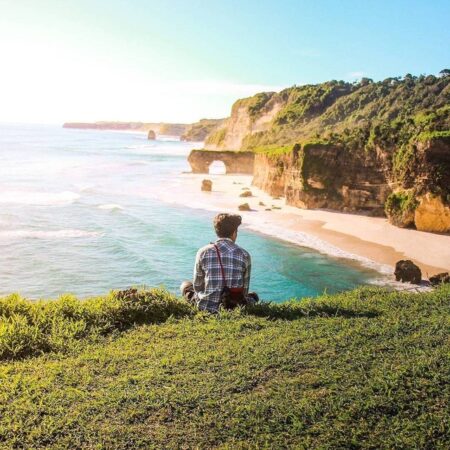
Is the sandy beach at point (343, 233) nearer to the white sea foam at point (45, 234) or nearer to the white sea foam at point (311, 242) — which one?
the white sea foam at point (311, 242)

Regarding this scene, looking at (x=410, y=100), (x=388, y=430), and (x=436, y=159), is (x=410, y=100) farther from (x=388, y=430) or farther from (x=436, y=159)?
(x=388, y=430)

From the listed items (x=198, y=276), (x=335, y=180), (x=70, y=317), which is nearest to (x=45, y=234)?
(x=335, y=180)

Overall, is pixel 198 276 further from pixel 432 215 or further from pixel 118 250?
pixel 432 215

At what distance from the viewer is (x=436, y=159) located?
1206 inches

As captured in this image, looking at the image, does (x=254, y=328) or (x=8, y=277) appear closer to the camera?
(x=254, y=328)

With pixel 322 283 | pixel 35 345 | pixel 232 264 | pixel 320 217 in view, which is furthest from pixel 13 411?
pixel 320 217

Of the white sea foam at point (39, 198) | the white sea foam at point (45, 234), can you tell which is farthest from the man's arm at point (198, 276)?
the white sea foam at point (39, 198)

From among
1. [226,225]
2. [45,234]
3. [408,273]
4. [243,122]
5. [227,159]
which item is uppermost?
[243,122]

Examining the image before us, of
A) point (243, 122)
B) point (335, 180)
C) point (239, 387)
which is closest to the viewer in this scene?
point (239, 387)

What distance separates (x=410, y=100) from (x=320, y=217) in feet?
117

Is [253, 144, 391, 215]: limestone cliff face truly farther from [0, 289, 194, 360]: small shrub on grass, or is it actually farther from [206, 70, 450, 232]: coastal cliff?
[0, 289, 194, 360]: small shrub on grass

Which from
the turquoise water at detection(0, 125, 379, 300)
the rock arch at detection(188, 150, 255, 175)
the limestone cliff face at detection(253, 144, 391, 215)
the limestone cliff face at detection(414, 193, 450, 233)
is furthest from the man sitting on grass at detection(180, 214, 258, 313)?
the rock arch at detection(188, 150, 255, 175)

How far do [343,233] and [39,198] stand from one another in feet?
89.7

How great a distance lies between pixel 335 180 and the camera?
39312 millimetres
